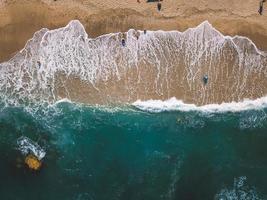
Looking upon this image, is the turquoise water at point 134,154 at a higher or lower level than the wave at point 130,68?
lower

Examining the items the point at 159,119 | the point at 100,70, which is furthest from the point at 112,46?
the point at 159,119

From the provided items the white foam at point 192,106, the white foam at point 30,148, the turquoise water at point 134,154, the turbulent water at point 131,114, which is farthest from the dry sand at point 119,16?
the white foam at point 30,148

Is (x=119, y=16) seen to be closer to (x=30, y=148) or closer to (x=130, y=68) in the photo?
(x=130, y=68)

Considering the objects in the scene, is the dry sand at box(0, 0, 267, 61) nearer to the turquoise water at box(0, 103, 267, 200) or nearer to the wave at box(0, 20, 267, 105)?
the wave at box(0, 20, 267, 105)

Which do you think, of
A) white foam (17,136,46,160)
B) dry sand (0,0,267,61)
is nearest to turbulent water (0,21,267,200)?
white foam (17,136,46,160)

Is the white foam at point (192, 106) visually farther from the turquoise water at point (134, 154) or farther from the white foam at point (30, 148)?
the white foam at point (30, 148)
